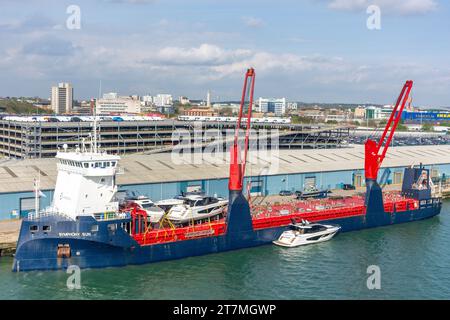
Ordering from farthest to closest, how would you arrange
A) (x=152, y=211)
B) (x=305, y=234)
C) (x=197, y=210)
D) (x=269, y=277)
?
(x=305, y=234)
(x=197, y=210)
(x=152, y=211)
(x=269, y=277)

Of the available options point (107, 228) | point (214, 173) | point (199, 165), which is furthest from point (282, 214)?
point (107, 228)

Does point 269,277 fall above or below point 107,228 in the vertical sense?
below

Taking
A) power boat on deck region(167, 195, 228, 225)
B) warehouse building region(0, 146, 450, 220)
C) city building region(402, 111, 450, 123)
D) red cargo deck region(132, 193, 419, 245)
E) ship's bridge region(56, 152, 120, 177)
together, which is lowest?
red cargo deck region(132, 193, 419, 245)

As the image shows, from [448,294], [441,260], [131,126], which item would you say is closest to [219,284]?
[448,294]

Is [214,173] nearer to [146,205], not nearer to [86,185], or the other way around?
[146,205]

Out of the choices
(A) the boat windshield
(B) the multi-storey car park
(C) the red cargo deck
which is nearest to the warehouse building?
Result: (A) the boat windshield

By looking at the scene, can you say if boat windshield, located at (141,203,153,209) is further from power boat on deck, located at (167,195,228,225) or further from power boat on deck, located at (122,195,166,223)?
power boat on deck, located at (167,195,228,225)

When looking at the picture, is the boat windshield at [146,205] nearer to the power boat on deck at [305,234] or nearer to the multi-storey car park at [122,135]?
the power boat on deck at [305,234]
